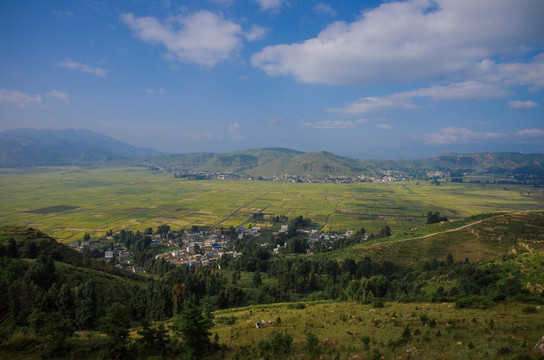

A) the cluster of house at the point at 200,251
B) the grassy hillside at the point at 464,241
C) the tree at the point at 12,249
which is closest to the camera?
the tree at the point at 12,249

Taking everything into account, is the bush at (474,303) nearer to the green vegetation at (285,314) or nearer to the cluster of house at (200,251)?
the green vegetation at (285,314)

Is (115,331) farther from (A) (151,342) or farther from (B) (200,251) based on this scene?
(B) (200,251)

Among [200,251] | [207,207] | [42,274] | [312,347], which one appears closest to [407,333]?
[312,347]

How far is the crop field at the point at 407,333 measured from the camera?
1115 cm

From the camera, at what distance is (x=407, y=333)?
12.8m

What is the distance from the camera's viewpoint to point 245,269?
54.0m

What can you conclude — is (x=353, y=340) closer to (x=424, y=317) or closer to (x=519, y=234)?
(x=424, y=317)

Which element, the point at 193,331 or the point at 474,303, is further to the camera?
the point at 474,303

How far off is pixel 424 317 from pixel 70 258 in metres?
52.0

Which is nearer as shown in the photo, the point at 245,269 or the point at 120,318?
the point at 120,318

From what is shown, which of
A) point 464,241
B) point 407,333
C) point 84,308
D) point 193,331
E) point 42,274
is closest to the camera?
point 193,331

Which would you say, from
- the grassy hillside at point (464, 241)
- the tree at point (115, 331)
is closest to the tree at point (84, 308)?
the tree at point (115, 331)

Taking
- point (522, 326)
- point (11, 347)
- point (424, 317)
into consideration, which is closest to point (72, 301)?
point (11, 347)

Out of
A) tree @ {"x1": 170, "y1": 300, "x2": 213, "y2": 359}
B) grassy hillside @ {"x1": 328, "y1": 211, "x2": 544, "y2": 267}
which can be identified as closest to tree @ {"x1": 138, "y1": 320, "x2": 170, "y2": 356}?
tree @ {"x1": 170, "y1": 300, "x2": 213, "y2": 359}
